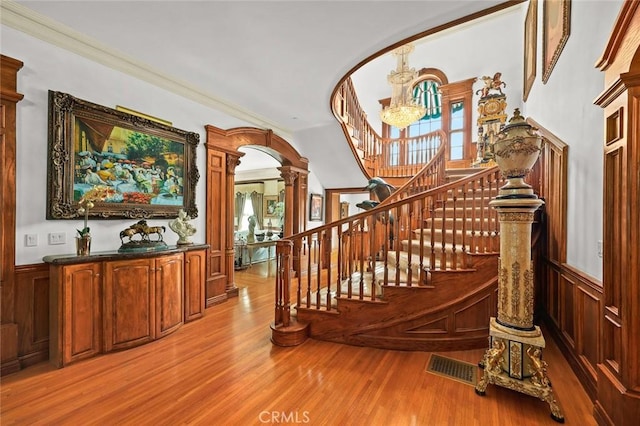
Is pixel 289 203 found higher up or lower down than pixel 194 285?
higher up

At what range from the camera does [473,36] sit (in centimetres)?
605

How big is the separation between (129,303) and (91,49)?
258 cm

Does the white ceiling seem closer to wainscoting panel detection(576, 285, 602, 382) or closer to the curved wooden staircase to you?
the curved wooden staircase

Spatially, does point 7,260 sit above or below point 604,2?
below

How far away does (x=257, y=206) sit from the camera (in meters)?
9.78

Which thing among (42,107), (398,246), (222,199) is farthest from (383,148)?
(42,107)

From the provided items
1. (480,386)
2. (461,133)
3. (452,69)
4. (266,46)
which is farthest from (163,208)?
(452,69)

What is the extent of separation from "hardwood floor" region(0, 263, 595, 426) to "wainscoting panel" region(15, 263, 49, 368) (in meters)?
0.14

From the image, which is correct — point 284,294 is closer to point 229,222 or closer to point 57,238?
point 229,222

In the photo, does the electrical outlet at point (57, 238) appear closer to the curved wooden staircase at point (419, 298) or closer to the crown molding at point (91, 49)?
the crown molding at point (91, 49)

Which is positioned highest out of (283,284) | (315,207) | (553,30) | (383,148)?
(553,30)

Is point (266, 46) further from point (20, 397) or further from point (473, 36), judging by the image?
point (473, 36)

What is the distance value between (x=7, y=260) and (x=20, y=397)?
3.52 feet

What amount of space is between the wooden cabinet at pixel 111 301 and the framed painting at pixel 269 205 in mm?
6432
